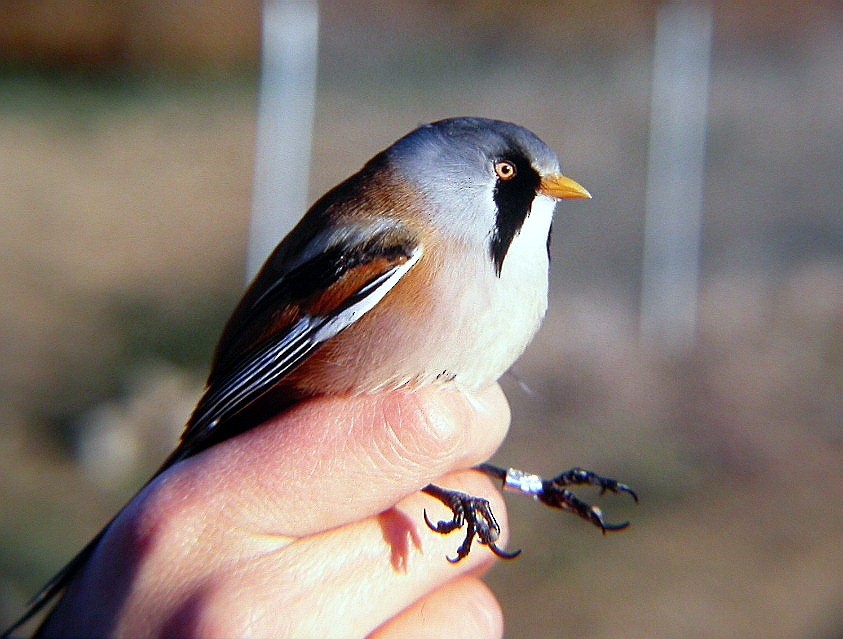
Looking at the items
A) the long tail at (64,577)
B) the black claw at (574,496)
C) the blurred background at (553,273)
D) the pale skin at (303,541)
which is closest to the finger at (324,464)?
the pale skin at (303,541)

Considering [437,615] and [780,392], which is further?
[780,392]

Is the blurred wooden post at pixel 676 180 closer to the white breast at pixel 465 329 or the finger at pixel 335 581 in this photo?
the white breast at pixel 465 329

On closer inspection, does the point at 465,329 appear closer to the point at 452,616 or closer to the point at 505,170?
the point at 505,170

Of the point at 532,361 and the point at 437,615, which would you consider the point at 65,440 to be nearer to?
the point at 532,361

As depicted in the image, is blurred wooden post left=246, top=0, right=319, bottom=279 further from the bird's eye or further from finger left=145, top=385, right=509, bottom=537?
finger left=145, top=385, right=509, bottom=537

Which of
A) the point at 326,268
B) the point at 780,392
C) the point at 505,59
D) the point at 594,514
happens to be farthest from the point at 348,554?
the point at 505,59
